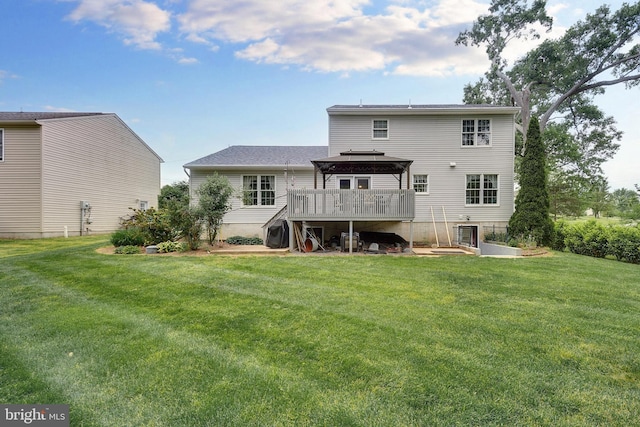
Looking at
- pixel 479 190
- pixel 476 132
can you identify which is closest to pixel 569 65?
pixel 476 132

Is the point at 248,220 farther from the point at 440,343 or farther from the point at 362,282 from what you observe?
the point at 440,343

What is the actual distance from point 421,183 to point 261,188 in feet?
25.1

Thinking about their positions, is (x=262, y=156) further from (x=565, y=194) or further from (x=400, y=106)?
(x=565, y=194)

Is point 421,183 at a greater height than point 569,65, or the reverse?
point 569,65

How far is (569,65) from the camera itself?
17.7 meters

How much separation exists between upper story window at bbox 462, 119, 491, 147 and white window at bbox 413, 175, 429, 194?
7.84 ft

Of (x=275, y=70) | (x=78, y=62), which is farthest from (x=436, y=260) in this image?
(x=78, y=62)

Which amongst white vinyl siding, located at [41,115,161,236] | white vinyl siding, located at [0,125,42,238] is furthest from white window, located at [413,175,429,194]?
white vinyl siding, located at [0,125,42,238]

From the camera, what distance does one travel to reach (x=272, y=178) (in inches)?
558

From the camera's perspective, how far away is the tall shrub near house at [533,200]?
12148mm

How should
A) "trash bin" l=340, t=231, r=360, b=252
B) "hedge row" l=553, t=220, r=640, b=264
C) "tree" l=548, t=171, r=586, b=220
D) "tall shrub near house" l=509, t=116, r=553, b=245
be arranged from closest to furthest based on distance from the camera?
"hedge row" l=553, t=220, r=640, b=264, "trash bin" l=340, t=231, r=360, b=252, "tall shrub near house" l=509, t=116, r=553, b=245, "tree" l=548, t=171, r=586, b=220

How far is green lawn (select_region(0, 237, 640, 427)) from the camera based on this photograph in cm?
244

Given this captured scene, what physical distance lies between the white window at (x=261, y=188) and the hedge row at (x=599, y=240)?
41.1 feet

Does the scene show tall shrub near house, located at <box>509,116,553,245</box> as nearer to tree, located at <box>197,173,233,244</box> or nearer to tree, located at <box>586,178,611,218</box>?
tree, located at <box>197,173,233,244</box>
